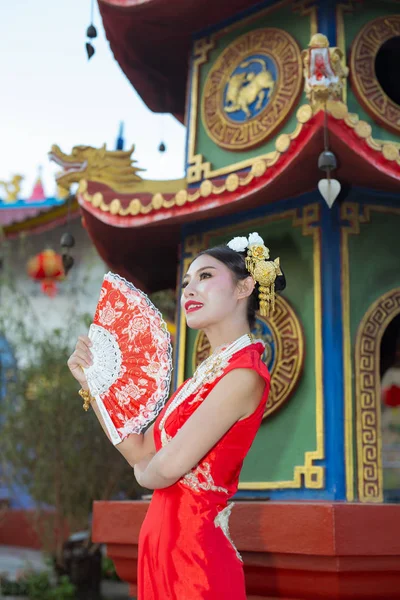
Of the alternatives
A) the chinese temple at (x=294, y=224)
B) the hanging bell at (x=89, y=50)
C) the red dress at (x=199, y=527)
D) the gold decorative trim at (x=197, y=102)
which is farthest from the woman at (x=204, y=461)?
the hanging bell at (x=89, y=50)

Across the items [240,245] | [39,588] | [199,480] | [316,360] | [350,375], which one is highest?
[240,245]

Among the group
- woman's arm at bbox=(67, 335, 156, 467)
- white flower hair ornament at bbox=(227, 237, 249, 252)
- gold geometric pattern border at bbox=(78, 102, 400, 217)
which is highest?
gold geometric pattern border at bbox=(78, 102, 400, 217)

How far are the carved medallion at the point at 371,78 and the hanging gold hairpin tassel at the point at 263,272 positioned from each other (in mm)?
3276

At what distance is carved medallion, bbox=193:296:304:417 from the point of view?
490 centimetres

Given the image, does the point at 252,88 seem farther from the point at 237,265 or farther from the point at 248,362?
the point at 248,362

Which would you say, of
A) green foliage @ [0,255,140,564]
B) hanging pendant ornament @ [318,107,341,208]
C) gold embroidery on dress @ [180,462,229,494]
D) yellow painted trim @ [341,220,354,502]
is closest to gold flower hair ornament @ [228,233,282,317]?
gold embroidery on dress @ [180,462,229,494]

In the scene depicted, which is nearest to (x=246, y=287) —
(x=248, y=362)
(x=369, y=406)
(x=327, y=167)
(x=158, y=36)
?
(x=248, y=362)

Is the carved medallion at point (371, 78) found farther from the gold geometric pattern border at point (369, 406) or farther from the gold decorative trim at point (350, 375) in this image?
the gold geometric pattern border at point (369, 406)

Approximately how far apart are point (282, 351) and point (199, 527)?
9.62 feet

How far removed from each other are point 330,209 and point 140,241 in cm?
173

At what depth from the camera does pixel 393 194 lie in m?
5.14

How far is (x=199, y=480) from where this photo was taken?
7.32 ft

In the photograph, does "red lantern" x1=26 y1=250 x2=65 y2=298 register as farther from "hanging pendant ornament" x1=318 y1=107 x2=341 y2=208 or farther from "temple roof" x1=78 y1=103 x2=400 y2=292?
"hanging pendant ornament" x1=318 y1=107 x2=341 y2=208

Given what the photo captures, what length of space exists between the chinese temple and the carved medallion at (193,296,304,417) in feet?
0.04
